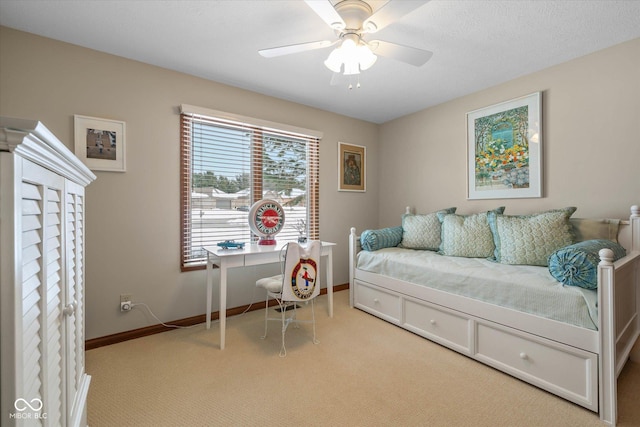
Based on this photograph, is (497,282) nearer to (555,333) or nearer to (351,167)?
(555,333)

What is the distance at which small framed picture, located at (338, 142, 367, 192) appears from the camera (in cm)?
376

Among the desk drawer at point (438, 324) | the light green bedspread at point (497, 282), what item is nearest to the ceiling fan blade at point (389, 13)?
the light green bedspread at point (497, 282)

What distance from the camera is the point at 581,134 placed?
232 centimetres

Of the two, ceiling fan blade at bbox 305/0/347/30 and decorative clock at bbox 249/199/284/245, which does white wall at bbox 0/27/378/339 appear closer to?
decorative clock at bbox 249/199/284/245

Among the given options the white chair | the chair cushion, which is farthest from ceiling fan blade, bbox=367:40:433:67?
the chair cushion

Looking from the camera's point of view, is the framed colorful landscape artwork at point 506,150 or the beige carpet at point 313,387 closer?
the beige carpet at point 313,387

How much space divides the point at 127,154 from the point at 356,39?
2046mm

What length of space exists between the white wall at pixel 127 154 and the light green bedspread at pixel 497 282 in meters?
1.71

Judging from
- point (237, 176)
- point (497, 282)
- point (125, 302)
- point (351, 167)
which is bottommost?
point (125, 302)

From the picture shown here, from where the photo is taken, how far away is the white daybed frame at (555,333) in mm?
1467

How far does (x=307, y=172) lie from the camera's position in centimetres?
349

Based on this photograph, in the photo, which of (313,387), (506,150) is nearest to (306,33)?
(506,150)

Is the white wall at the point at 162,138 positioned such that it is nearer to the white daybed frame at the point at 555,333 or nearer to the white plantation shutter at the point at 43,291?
the white daybed frame at the point at 555,333

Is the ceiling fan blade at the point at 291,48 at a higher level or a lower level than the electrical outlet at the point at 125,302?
higher
